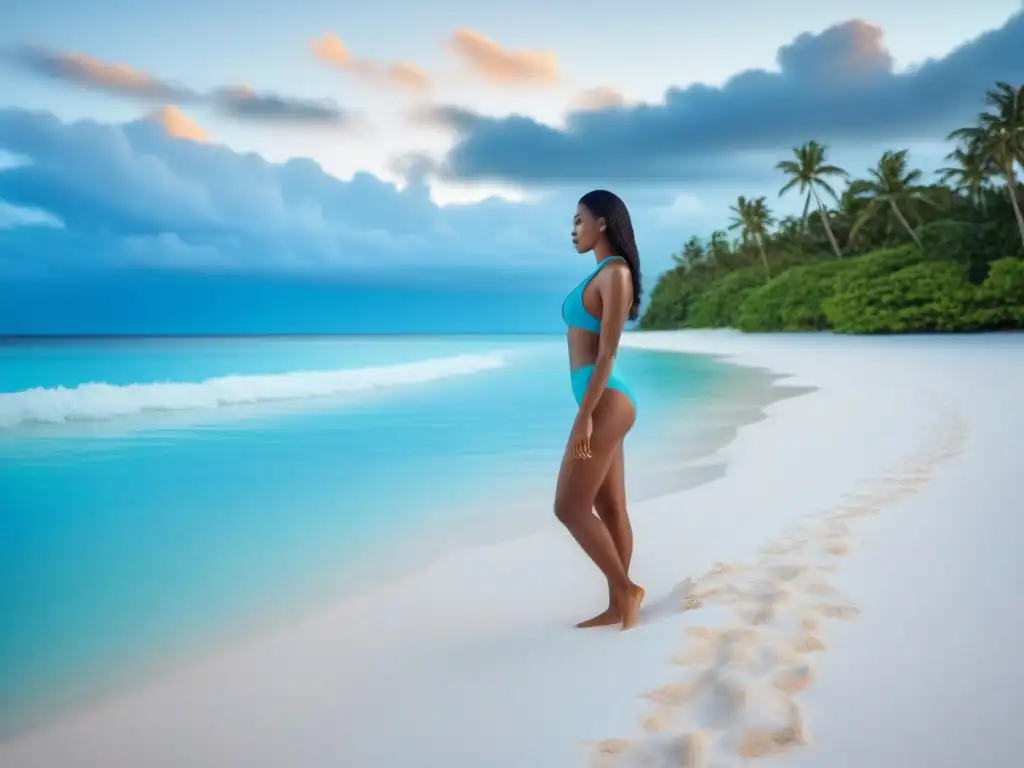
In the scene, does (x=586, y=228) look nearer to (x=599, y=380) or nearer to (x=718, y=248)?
(x=599, y=380)

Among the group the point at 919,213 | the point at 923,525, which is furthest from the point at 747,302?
the point at 923,525

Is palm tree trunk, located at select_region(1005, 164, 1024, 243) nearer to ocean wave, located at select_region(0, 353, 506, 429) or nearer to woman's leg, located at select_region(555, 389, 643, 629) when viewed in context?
ocean wave, located at select_region(0, 353, 506, 429)

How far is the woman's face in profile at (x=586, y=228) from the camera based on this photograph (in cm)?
316

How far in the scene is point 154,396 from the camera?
650 inches

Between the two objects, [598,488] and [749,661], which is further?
[598,488]

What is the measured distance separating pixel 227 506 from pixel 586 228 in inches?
175

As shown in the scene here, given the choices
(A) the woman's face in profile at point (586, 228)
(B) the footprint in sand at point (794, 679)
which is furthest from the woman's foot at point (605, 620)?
(A) the woman's face in profile at point (586, 228)

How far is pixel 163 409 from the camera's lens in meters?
15.9

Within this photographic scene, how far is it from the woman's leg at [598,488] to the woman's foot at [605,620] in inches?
1.7

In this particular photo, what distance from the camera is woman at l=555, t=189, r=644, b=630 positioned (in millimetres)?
3012

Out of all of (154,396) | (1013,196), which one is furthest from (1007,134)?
(154,396)

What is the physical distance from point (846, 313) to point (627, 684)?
4080 cm

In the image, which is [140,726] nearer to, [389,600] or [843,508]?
[389,600]

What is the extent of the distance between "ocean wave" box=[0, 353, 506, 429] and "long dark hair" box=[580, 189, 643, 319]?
13117mm
